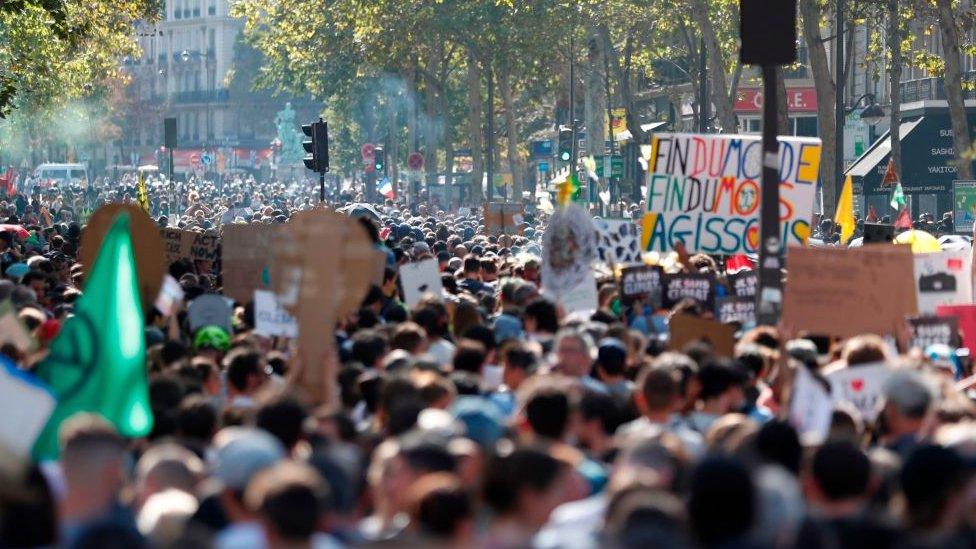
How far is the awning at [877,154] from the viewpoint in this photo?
4678 centimetres

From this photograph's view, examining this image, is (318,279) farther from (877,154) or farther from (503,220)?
(877,154)

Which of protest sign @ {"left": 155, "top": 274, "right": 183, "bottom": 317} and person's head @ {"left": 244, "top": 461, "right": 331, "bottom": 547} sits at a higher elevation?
protest sign @ {"left": 155, "top": 274, "right": 183, "bottom": 317}

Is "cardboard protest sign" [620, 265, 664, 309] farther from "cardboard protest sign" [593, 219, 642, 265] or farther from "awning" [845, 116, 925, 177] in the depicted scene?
"awning" [845, 116, 925, 177]

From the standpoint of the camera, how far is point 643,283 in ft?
46.1

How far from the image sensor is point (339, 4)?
58250 millimetres

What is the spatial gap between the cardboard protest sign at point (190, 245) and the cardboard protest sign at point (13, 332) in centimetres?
940

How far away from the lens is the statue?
134 meters

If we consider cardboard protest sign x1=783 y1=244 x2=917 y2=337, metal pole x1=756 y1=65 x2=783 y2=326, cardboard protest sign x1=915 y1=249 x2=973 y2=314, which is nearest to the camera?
cardboard protest sign x1=783 y1=244 x2=917 y2=337

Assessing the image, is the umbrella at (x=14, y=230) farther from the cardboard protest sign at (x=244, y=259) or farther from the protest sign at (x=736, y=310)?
the protest sign at (x=736, y=310)

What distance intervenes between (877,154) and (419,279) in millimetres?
34426

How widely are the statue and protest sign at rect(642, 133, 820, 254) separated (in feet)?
384

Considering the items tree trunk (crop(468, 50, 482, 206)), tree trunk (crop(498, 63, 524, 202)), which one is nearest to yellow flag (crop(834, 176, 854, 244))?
tree trunk (crop(498, 63, 524, 202))

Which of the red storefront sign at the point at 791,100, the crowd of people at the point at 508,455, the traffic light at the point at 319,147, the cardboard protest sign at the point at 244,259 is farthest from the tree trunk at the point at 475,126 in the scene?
the crowd of people at the point at 508,455

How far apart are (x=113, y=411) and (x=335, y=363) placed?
1209mm
